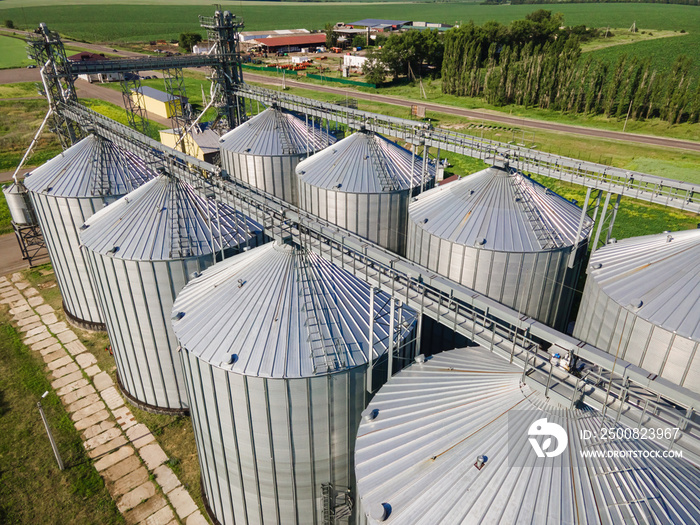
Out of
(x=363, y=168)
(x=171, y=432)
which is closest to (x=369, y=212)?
(x=363, y=168)

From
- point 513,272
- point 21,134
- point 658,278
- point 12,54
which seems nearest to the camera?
point 658,278

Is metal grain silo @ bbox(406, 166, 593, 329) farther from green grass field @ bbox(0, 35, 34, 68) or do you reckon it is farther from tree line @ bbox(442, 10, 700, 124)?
green grass field @ bbox(0, 35, 34, 68)

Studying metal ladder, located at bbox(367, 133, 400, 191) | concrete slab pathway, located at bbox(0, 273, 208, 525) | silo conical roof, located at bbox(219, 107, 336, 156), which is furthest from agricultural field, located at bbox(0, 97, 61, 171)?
metal ladder, located at bbox(367, 133, 400, 191)

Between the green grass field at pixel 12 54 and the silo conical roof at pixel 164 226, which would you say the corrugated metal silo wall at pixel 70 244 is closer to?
the silo conical roof at pixel 164 226

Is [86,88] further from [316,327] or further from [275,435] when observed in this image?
[275,435]

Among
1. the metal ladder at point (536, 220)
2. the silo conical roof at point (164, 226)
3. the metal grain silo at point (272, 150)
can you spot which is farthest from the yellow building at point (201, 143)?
the metal ladder at point (536, 220)
